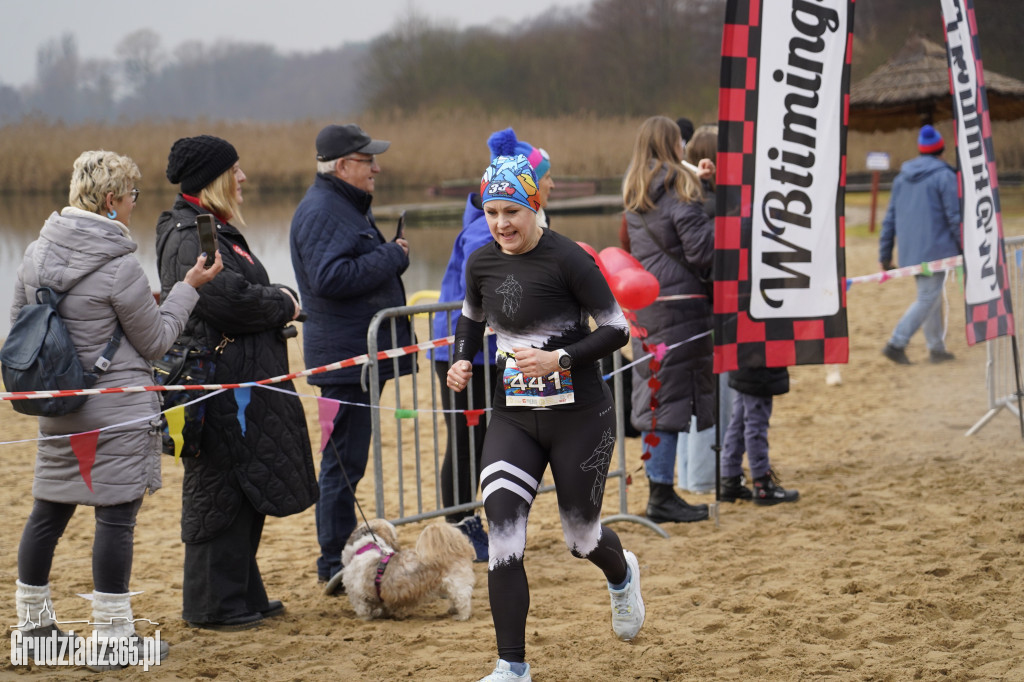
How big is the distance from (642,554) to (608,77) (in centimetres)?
1008

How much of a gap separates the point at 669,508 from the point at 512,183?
106 inches

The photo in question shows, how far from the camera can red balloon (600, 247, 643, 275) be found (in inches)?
184

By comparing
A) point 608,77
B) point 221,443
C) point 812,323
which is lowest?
point 221,443

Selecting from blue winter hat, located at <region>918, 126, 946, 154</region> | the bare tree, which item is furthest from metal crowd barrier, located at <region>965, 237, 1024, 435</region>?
the bare tree

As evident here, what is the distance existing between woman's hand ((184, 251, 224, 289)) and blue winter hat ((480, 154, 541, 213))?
3.60 ft

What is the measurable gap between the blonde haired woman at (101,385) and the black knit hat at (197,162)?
0.29 m

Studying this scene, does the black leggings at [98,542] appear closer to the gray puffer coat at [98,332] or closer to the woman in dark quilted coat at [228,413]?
the gray puffer coat at [98,332]

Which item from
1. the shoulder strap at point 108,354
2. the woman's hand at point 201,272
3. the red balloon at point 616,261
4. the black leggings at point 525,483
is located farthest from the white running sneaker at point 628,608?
the shoulder strap at point 108,354

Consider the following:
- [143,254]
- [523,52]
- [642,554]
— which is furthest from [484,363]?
[523,52]

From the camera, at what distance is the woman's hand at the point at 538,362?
3.06 meters

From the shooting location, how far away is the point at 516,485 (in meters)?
3.14

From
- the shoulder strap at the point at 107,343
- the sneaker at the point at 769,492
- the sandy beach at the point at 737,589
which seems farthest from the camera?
the sneaker at the point at 769,492

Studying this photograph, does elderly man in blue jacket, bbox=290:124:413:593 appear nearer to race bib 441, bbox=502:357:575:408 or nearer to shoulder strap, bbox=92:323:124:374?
shoulder strap, bbox=92:323:124:374

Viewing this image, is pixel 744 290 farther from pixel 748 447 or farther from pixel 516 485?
pixel 516 485
